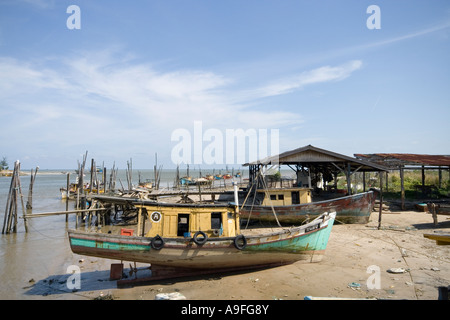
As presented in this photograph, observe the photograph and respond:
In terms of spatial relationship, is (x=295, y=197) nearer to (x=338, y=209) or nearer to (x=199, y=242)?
(x=338, y=209)

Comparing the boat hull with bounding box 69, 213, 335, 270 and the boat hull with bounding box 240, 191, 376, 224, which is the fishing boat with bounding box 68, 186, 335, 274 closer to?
the boat hull with bounding box 69, 213, 335, 270

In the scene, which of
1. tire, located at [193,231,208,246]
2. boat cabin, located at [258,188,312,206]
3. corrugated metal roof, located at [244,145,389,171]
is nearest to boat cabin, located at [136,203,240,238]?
tire, located at [193,231,208,246]

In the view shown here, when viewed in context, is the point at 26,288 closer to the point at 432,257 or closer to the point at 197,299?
the point at 197,299

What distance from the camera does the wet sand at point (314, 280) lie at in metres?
8.46

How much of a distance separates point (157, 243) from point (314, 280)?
211 inches

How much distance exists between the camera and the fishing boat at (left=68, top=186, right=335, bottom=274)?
9.81 m

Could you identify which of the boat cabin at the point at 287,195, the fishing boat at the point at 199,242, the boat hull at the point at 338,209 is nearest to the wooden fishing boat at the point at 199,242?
the fishing boat at the point at 199,242

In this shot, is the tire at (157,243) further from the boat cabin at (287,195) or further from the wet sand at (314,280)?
the boat cabin at (287,195)

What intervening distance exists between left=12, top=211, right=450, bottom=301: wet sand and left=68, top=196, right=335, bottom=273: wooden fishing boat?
1.70 feet

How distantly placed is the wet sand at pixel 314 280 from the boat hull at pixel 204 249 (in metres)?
0.49

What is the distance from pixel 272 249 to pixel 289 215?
7.24 meters

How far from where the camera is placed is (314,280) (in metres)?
9.40

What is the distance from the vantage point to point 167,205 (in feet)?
34.7

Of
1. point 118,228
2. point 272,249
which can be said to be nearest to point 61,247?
point 118,228
